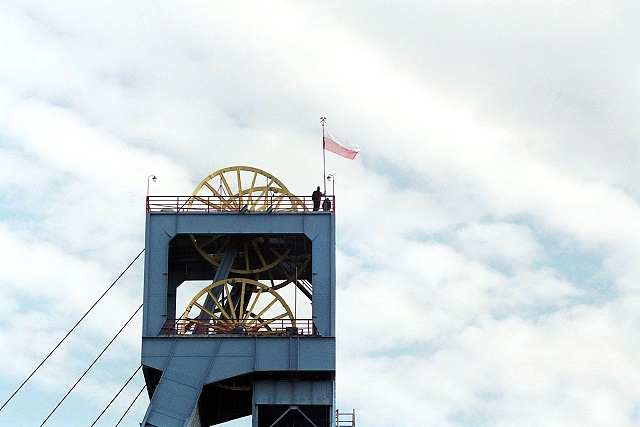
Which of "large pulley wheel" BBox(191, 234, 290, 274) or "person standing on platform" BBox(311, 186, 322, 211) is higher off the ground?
"person standing on platform" BBox(311, 186, 322, 211)

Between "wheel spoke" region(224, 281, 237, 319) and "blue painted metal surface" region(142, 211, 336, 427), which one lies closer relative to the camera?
"blue painted metal surface" region(142, 211, 336, 427)

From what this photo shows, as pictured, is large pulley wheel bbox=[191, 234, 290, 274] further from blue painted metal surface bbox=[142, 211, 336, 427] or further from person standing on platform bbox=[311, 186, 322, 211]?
person standing on platform bbox=[311, 186, 322, 211]

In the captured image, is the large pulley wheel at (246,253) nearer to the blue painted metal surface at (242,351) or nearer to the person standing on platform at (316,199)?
the blue painted metal surface at (242,351)

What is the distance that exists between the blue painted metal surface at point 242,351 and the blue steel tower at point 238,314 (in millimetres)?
47

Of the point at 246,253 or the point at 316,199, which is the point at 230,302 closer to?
the point at 246,253

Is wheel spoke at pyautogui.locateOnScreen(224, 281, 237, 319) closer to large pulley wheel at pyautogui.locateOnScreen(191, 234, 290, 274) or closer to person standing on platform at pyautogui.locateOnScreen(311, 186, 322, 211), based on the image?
large pulley wheel at pyautogui.locateOnScreen(191, 234, 290, 274)

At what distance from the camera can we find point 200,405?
8381 centimetres

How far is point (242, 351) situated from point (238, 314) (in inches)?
149

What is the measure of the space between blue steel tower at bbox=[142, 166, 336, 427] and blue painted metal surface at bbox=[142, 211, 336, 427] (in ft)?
0.15

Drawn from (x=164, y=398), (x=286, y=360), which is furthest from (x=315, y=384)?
(x=164, y=398)

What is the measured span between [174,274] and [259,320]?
6.58 m

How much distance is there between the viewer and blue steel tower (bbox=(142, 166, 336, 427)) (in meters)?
80.9

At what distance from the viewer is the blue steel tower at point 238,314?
80.9 m

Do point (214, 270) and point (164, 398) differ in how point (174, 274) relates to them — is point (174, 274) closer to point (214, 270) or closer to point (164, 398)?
point (214, 270)
